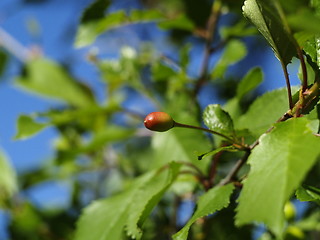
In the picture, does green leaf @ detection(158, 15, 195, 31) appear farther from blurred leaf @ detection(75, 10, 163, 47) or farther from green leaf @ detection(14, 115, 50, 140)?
green leaf @ detection(14, 115, 50, 140)

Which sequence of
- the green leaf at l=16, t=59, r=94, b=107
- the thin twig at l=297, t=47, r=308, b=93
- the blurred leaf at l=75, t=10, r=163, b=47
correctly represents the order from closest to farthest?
1. the thin twig at l=297, t=47, r=308, b=93
2. the blurred leaf at l=75, t=10, r=163, b=47
3. the green leaf at l=16, t=59, r=94, b=107

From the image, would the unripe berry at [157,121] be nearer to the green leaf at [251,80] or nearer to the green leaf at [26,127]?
the green leaf at [251,80]

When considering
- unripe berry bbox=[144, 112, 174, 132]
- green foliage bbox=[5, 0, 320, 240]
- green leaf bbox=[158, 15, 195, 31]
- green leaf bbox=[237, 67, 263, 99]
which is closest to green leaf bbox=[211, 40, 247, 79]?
green foliage bbox=[5, 0, 320, 240]

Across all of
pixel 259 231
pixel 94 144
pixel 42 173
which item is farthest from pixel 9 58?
pixel 259 231

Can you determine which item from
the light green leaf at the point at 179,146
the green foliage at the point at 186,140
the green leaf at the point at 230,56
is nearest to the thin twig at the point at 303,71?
the green foliage at the point at 186,140

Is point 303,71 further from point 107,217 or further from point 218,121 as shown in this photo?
point 107,217

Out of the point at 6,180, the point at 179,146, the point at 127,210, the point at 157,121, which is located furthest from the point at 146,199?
the point at 6,180
